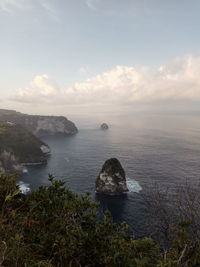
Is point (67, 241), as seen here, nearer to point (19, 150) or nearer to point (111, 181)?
point (111, 181)

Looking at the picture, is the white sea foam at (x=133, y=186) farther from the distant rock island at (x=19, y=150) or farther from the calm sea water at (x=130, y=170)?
the distant rock island at (x=19, y=150)

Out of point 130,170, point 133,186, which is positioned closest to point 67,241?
point 133,186

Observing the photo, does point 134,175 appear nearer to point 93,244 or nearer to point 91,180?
point 91,180

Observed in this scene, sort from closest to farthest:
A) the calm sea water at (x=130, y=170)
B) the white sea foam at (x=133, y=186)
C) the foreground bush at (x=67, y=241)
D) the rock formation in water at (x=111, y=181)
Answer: the foreground bush at (x=67, y=241), the calm sea water at (x=130, y=170), the white sea foam at (x=133, y=186), the rock formation in water at (x=111, y=181)

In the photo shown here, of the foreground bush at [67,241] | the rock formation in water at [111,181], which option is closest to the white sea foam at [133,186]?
the rock formation in water at [111,181]

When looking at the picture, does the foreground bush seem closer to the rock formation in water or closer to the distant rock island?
the rock formation in water

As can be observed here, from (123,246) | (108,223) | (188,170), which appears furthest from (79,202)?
(188,170)
